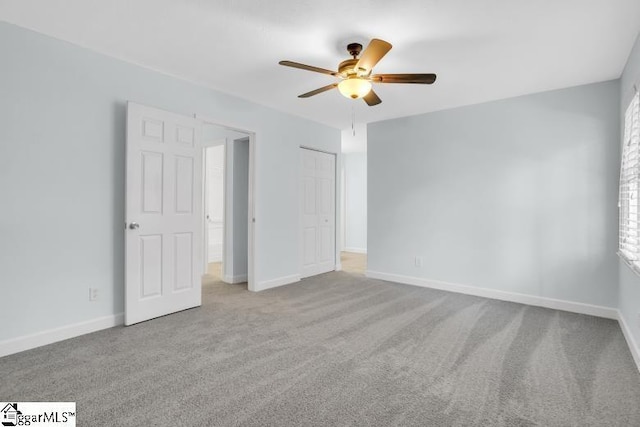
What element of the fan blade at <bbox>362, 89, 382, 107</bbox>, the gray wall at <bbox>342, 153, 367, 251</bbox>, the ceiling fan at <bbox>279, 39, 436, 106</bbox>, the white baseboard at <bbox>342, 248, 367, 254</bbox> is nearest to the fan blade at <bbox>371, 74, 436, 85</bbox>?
the ceiling fan at <bbox>279, 39, 436, 106</bbox>

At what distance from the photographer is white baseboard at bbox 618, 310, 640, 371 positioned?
2360 mm

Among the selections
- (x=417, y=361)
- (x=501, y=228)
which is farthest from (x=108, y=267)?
(x=501, y=228)

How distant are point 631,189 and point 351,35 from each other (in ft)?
8.40

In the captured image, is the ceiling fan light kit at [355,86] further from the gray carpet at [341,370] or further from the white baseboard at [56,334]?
the white baseboard at [56,334]

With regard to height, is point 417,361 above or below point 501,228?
below

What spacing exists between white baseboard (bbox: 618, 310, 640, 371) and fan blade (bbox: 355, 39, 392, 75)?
2.79 metres

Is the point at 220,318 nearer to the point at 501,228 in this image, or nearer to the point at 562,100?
the point at 501,228

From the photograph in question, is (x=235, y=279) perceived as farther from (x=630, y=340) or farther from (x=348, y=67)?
(x=630, y=340)

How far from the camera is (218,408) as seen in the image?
1.82 metres

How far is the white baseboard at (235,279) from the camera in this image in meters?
4.92

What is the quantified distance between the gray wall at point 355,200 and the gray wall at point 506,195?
2903 mm

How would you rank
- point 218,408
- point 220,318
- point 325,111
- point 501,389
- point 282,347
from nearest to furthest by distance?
point 218,408 → point 501,389 → point 282,347 → point 220,318 → point 325,111

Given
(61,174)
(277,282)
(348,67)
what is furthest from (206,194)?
(348,67)

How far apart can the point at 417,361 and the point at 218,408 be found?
1389mm
